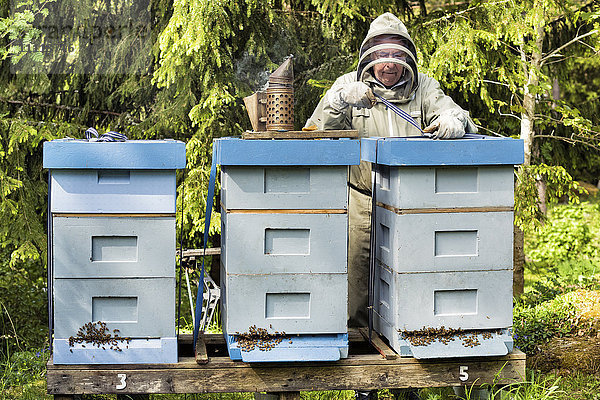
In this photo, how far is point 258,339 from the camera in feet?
8.64

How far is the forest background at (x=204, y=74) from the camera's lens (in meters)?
4.64

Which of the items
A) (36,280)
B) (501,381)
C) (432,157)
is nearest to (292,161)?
(432,157)

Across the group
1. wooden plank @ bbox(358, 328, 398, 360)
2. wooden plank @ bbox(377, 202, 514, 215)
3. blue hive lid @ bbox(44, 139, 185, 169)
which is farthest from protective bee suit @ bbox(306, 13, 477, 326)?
blue hive lid @ bbox(44, 139, 185, 169)

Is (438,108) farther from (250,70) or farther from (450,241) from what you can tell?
(250,70)

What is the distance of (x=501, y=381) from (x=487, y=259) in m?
0.53

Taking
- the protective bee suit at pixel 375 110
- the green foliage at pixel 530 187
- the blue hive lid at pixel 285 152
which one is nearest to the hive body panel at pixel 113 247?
the blue hive lid at pixel 285 152

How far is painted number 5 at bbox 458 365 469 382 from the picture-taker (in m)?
2.77

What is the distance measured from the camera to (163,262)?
2.58m

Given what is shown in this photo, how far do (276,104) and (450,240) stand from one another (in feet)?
2.92

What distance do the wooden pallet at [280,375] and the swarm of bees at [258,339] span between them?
9cm

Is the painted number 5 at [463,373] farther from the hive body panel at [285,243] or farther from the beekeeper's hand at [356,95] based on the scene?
the beekeeper's hand at [356,95]

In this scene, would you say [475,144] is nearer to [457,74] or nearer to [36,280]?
[457,74]

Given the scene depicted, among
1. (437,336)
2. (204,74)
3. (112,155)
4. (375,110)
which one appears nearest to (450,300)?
(437,336)

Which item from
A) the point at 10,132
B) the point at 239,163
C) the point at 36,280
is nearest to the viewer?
the point at 239,163
